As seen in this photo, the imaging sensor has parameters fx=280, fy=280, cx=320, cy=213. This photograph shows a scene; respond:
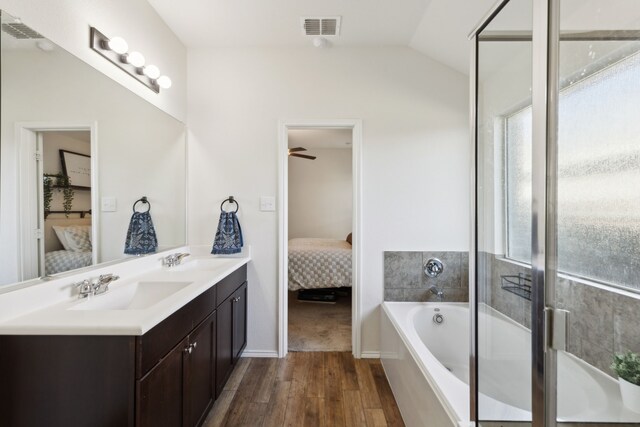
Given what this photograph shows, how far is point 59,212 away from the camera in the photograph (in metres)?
1.27

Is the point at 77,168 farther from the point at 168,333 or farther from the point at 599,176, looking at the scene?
the point at 599,176

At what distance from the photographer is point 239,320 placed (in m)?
2.19

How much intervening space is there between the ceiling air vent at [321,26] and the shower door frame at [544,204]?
1.58 meters

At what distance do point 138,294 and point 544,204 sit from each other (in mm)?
1882

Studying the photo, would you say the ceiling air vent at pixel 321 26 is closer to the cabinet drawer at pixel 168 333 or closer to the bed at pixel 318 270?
the cabinet drawer at pixel 168 333

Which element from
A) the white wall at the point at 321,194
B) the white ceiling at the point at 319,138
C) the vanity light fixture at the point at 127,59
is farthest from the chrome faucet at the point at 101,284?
the white wall at the point at 321,194

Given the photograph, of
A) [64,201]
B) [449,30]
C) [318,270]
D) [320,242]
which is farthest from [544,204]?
[320,242]

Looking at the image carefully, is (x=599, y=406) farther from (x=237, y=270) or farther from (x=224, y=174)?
(x=224, y=174)

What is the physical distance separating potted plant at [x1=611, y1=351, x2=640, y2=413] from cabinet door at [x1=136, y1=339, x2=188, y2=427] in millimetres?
1717

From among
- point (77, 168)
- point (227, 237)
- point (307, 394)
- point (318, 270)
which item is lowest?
point (307, 394)

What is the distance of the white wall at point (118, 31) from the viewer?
1.19 metres

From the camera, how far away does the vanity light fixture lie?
59.0 inches

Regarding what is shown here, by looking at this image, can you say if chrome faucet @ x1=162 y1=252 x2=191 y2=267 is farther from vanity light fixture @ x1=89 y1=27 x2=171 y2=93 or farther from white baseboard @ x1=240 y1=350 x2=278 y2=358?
vanity light fixture @ x1=89 y1=27 x2=171 y2=93

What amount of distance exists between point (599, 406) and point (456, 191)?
5.49ft
